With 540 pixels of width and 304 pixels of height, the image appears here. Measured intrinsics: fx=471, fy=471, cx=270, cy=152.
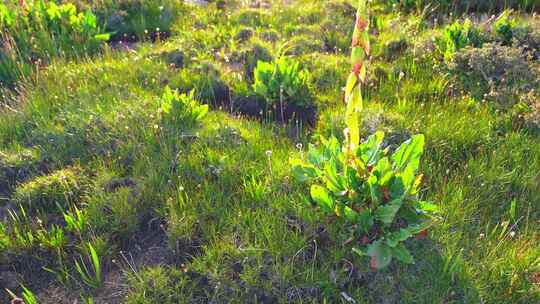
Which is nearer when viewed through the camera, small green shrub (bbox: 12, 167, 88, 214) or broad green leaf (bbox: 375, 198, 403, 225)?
broad green leaf (bbox: 375, 198, 403, 225)

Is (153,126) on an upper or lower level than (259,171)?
upper

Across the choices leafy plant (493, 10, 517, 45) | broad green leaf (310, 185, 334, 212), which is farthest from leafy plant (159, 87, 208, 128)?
leafy plant (493, 10, 517, 45)

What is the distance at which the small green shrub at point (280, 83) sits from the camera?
421 centimetres

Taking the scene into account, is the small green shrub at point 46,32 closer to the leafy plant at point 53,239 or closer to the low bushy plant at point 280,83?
the low bushy plant at point 280,83

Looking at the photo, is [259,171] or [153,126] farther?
[153,126]

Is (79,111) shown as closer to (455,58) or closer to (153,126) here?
(153,126)

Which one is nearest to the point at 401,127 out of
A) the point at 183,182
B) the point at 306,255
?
the point at 306,255

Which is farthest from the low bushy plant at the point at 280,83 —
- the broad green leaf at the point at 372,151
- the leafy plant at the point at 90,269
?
the leafy plant at the point at 90,269

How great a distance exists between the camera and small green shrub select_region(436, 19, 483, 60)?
4.52 metres

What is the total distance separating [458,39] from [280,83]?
1.82 meters

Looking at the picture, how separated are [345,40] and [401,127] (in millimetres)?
1844

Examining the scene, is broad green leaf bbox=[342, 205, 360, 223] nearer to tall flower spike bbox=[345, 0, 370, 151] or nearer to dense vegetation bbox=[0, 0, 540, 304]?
dense vegetation bbox=[0, 0, 540, 304]

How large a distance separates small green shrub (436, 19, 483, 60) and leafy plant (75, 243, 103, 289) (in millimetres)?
3525

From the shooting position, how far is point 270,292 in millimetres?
2818
